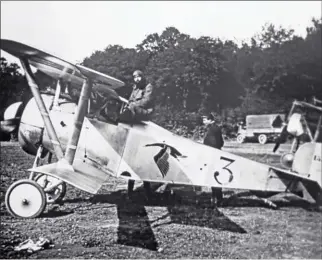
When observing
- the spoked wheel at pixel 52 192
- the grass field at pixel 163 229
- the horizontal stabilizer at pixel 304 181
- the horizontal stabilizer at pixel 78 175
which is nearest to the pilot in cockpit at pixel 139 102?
the horizontal stabilizer at pixel 78 175

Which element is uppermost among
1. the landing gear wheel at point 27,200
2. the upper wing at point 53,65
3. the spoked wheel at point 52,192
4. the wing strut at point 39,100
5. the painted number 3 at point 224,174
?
the upper wing at point 53,65

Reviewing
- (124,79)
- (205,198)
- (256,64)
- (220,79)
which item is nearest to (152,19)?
(124,79)

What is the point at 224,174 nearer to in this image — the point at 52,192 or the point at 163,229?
the point at 163,229

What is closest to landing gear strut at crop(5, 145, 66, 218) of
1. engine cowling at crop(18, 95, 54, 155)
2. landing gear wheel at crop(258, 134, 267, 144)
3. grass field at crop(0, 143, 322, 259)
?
grass field at crop(0, 143, 322, 259)

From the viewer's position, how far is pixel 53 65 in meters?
3.60

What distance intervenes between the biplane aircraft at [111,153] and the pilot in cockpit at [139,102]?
10 cm

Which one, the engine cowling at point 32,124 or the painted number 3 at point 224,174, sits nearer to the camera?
the engine cowling at point 32,124

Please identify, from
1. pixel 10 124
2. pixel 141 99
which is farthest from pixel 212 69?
pixel 10 124

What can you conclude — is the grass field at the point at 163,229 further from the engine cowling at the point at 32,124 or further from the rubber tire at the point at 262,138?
the rubber tire at the point at 262,138

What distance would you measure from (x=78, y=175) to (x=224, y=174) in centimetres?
209

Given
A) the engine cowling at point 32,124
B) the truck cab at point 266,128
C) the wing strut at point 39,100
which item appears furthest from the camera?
the truck cab at point 266,128

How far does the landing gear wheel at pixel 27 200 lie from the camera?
3605 mm

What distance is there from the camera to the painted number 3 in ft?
14.5

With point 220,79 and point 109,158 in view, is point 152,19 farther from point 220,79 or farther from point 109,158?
point 109,158
